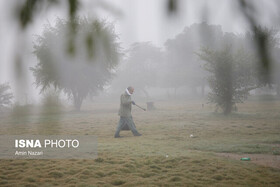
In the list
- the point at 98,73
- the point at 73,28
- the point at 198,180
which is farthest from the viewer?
the point at 98,73

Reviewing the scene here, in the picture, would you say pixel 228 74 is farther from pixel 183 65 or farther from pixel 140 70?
pixel 140 70

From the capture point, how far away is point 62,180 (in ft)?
12.1

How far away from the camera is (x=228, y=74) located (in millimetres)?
15227

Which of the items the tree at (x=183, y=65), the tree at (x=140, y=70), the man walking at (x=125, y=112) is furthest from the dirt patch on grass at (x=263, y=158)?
the tree at (x=140, y=70)

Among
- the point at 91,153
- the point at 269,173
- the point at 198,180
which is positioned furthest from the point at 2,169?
the point at 269,173

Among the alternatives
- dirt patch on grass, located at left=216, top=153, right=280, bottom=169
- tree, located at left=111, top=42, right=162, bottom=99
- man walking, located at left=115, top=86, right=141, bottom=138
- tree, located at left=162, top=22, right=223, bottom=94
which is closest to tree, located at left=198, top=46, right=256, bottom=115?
man walking, located at left=115, top=86, right=141, bottom=138

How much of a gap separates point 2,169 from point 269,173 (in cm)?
469

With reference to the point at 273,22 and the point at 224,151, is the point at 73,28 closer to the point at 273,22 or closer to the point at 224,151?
the point at 273,22

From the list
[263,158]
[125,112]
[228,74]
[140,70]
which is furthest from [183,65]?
[263,158]

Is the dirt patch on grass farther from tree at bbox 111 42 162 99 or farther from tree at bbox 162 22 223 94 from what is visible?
tree at bbox 111 42 162 99

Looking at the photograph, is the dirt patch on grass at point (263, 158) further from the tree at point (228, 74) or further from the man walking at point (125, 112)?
the tree at point (228, 74)

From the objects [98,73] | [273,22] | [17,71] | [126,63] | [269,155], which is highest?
[126,63]

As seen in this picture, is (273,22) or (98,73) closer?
(273,22)

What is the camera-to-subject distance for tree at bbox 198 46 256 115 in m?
15.1
